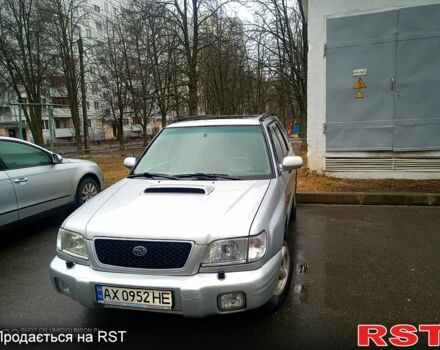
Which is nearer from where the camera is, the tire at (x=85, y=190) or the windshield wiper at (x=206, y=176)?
the windshield wiper at (x=206, y=176)

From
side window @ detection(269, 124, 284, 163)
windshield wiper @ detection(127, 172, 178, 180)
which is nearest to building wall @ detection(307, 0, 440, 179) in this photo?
side window @ detection(269, 124, 284, 163)

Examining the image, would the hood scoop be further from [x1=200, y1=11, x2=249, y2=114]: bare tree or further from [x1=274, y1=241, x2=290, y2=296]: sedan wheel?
[x1=200, y1=11, x2=249, y2=114]: bare tree

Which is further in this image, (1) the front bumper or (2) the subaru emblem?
(2) the subaru emblem

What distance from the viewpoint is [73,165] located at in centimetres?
578

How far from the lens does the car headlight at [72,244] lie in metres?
2.55

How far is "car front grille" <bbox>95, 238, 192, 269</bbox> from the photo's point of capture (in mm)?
2334

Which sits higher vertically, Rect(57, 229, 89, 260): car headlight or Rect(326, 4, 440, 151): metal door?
Rect(326, 4, 440, 151): metal door

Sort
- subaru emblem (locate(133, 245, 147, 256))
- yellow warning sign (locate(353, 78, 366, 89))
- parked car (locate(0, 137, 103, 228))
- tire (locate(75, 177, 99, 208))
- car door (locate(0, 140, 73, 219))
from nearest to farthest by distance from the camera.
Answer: subaru emblem (locate(133, 245, 147, 256)), parked car (locate(0, 137, 103, 228)), car door (locate(0, 140, 73, 219)), tire (locate(75, 177, 99, 208)), yellow warning sign (locate(353, 78, 366, 89))

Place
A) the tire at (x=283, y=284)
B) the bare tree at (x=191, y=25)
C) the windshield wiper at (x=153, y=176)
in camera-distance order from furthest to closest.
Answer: the bare tree at (x=191, y=25)
the windshield wiper at (x=153, y=176)
the tire at (x=283, y=284)

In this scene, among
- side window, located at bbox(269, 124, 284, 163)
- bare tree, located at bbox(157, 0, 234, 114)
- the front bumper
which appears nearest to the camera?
the front bumper

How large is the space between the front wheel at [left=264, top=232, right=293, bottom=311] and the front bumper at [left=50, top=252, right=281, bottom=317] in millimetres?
332

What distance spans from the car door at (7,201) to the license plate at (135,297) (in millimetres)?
2760

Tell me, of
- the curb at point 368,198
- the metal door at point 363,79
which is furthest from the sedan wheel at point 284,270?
the metal door at point 363,79

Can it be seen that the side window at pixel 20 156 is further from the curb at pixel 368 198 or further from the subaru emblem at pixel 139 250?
the curb at pixel 368 198
